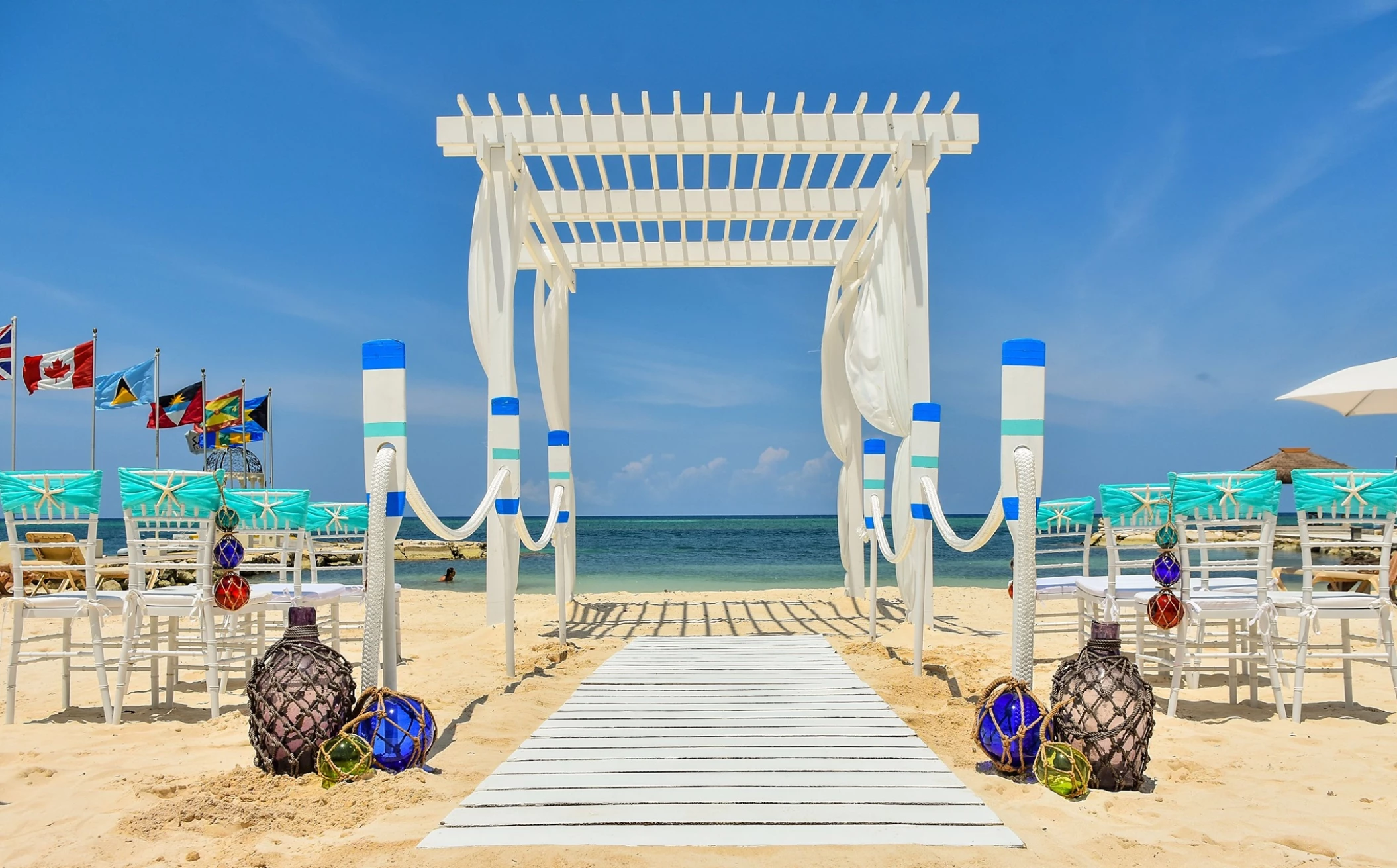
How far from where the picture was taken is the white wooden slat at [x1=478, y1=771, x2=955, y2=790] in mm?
2836

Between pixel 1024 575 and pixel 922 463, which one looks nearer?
pixel 1024 575

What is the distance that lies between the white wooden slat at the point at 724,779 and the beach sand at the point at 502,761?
0.15 meters

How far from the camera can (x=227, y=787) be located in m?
2.83

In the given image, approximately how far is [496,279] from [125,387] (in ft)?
29.1

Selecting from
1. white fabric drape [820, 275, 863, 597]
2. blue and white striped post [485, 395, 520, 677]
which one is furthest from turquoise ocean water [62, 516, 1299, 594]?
blue and white striped post [485, 395, 520, 677]

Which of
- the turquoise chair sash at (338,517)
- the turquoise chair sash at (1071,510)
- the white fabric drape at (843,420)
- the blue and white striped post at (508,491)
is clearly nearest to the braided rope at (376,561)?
the blue and white striped post at (508,491)

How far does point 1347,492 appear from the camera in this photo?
3.95 m

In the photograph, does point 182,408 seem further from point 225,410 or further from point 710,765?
point 710,765

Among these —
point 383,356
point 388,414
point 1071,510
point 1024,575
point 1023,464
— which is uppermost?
point 383,356

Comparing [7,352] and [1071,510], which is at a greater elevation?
[7,352]

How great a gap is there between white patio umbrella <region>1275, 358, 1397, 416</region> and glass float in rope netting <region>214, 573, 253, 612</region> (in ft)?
23.4

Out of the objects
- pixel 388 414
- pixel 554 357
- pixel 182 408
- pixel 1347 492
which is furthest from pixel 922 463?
pixel 182 408

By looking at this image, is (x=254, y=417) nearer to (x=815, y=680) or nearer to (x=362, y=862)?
(x=815, y=680)

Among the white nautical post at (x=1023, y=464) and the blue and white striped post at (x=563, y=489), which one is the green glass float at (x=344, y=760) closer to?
the white nautical post at (x=1023, y=464)
